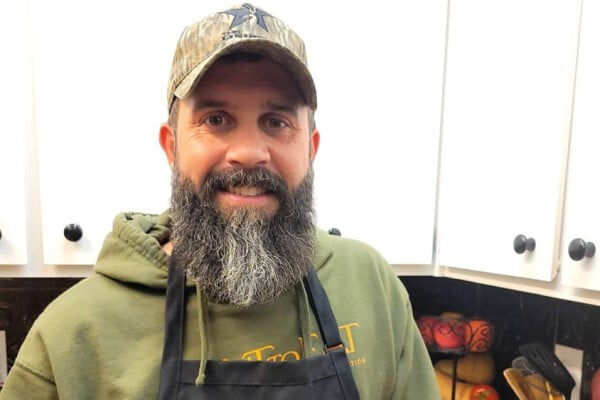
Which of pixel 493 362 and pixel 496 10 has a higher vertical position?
pixel 496 10

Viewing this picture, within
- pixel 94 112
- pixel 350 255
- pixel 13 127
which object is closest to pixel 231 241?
pixel 350 255

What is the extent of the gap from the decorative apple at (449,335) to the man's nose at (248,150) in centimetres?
94

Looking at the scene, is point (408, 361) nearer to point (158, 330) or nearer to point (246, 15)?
point (158, 330)

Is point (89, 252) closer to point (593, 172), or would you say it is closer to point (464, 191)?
point (464, 191)

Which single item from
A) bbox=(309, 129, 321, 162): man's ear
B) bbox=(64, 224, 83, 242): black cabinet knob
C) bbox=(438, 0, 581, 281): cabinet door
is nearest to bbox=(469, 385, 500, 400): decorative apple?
bbox=(438, 0, 581, 281): cabinet door

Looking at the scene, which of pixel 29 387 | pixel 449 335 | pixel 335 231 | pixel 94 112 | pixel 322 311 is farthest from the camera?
pixel 449 335

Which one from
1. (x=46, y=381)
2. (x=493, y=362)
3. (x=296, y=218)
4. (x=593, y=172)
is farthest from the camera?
(x=493, y=362)

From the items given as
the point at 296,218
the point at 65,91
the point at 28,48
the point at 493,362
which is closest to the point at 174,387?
the point at 296,218

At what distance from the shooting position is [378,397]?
68 centimetres

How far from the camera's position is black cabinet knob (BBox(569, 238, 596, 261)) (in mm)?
736

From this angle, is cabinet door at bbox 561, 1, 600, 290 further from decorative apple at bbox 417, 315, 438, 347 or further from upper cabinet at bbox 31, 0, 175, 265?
upper cabinet at bbox 31, 0, 175, 265

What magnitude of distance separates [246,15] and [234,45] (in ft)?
0.31

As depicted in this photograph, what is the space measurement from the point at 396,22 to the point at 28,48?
856 millimetres

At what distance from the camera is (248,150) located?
1.82 ft
